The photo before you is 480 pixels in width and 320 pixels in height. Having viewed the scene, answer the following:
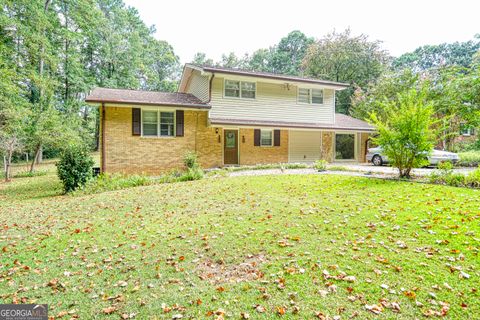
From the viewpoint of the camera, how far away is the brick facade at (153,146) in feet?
44.1

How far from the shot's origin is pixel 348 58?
98.2 feet

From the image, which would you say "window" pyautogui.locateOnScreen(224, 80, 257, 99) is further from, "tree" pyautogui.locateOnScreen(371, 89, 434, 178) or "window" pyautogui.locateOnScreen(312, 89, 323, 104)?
"tree" pyautogui.locateOnScreen(371, 89, 434, 178)

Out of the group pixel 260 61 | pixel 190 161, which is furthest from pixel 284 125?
pixel 260 61

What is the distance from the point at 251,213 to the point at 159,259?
2.63 m

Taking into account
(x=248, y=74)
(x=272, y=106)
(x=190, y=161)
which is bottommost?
(x=190, y=161)

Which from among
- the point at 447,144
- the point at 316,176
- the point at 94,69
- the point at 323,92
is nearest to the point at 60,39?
the point at 94,69

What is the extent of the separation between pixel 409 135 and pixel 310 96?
965 centimetres

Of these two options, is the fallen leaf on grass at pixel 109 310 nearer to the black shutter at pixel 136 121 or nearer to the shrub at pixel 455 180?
the shrub at pixel 455 180

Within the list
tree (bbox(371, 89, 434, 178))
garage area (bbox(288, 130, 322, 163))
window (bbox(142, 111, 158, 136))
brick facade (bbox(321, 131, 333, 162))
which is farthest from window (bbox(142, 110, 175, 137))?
brick facade (bbox(321, 131, 333, 162))

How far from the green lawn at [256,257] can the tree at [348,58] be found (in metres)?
26.2

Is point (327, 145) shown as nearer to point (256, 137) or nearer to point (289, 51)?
point (256, 137)

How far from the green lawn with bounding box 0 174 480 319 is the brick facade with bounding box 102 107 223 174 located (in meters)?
6.04

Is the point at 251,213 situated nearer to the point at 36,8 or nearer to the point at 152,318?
the point at 152,318

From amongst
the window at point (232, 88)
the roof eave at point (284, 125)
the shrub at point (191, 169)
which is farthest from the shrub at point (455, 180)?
the window at point (232, 88)
